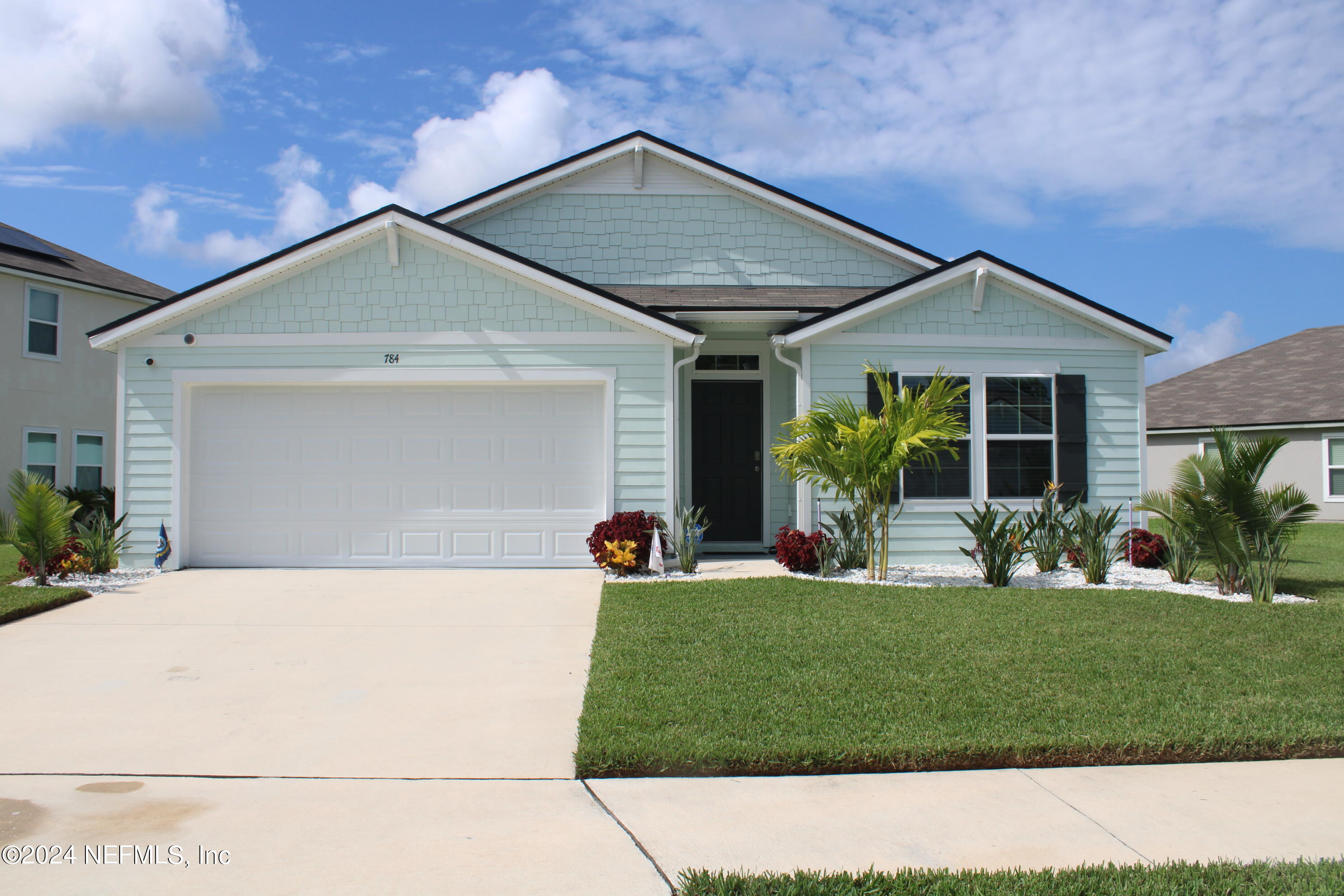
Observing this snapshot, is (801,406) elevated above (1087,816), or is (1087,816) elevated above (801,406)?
(801,406)

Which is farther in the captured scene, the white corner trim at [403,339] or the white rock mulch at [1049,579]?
the white corner trim at [403,339]

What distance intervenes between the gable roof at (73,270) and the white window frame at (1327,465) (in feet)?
86.1

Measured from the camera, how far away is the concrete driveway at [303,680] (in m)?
4.51

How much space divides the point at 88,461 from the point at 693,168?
13.5 meters

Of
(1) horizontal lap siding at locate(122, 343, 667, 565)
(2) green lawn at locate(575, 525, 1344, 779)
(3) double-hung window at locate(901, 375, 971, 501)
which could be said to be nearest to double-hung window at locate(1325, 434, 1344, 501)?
(2) green lawn at locate(575, 525, 1344, 779)

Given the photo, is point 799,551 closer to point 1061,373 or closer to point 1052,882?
point 1061,373

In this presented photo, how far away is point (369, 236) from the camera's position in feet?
34.2

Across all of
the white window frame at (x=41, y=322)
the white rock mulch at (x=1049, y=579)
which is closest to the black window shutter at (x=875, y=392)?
the white rock mulch at (x=1049, y=579)

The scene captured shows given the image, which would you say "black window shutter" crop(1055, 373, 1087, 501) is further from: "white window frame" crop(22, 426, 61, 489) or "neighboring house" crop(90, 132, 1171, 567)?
"white window frame" crop(22, 426, 61, 489)

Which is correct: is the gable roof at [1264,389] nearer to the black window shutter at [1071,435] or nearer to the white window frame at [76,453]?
the black window shutter at [1071,435]

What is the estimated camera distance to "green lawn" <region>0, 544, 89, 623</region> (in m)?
7.82

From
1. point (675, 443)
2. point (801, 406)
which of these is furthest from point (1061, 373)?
point (675, 443)

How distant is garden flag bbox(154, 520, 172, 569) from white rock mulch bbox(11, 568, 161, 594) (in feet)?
0.36

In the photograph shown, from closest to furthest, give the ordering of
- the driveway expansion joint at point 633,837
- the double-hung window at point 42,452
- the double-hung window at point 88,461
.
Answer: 1. the driveway expansion joint at point 633,837
2. the double-hung window at point 42,452
3. the double-hung window at point 88,461
